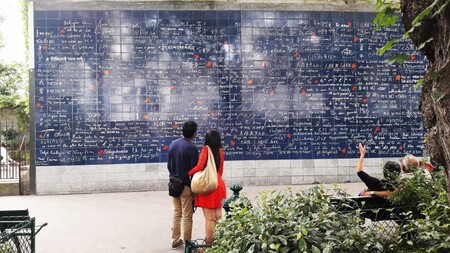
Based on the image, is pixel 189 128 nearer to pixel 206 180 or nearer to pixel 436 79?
pixel 206 180

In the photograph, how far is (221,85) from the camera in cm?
1075

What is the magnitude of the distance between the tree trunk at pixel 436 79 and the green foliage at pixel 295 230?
32.9 inches

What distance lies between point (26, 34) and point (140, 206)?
584 cm

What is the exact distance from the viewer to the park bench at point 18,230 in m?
4.38

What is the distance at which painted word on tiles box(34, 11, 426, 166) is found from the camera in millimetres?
10305

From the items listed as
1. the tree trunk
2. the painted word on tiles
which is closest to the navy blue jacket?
the tree trunk

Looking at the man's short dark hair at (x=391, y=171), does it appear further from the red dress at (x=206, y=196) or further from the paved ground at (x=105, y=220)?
the paved ground at (x=105, y=220)

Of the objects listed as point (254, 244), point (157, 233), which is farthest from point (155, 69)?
point (254, 244)

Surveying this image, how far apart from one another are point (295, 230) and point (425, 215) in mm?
1452

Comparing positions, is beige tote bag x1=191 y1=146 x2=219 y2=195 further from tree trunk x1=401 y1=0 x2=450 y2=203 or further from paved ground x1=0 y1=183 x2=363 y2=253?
tree trunk x1=401 y1=0 x2=450 y2=203

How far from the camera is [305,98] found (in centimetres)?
1098

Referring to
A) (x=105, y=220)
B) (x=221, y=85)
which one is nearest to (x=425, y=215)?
(x=105, y=220)

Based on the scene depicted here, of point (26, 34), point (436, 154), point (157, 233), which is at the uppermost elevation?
point (26, 34)

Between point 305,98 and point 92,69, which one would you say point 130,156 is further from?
point 305,98
